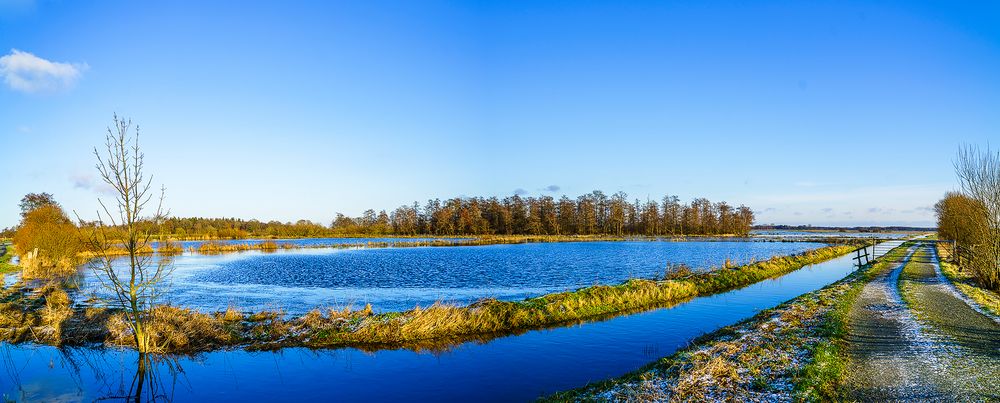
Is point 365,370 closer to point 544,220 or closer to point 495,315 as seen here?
point 495,315

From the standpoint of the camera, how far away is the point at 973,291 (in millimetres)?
21078

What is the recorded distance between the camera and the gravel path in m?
9.05

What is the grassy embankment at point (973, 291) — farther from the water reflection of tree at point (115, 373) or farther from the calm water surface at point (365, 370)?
the water reflection of tree at point (115, 373)

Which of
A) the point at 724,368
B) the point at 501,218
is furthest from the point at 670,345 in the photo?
the point at 501,218

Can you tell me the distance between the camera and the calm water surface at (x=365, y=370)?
11.6 metres

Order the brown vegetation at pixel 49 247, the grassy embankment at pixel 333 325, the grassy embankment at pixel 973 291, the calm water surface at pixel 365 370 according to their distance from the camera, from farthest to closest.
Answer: the brown vegetation at pixel 49 247, the grassy embankment at pixel 973 291, the grassy embankment at pixel 333 325, the calm water surface at pixel 365 370

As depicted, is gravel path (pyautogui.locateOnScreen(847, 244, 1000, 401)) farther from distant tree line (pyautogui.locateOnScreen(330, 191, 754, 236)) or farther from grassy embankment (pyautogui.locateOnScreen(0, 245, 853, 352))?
distant tree line (pyautogui.locateOnScreen(330, 191, 754, 236))

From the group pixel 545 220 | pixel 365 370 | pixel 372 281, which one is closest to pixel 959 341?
pixel 365 370

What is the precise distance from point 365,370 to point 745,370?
8804mm

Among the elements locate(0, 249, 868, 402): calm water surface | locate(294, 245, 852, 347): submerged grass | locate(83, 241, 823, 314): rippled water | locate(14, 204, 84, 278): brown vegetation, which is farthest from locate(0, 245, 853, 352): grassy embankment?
locate(14, 204, 84, 278): brown vegetation

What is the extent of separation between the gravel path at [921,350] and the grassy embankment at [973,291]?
51 centimetres

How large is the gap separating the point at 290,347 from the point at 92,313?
826cm

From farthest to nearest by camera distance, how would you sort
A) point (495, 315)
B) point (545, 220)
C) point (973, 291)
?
point (545, 220), point (973, 291), point (495, 315)

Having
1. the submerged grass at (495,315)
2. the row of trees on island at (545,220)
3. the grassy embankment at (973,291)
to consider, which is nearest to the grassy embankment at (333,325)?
the submerged grass at (495,315)
